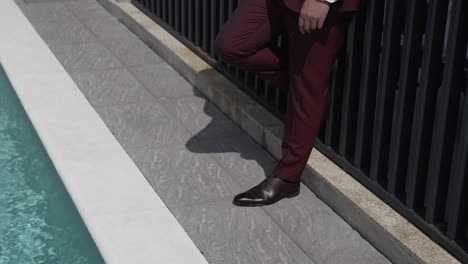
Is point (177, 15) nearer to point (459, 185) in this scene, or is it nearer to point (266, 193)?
point (266, 193)

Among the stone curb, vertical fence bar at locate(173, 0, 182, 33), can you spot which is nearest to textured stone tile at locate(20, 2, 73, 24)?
vertical fence bar at locate(173, 0, 182, 33)

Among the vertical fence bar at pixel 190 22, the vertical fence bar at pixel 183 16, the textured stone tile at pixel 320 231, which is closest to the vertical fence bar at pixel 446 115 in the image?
the textured stone tile at pixel 320 231

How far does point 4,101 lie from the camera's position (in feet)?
19.1

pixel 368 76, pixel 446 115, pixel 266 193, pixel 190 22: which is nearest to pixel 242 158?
pixel 266 193

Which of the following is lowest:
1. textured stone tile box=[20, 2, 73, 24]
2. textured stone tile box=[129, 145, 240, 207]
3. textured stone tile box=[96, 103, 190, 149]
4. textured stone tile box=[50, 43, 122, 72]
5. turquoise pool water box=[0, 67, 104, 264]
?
turquoise pool water box=[0, 67, 104, 264]

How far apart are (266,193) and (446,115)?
3.49 feet

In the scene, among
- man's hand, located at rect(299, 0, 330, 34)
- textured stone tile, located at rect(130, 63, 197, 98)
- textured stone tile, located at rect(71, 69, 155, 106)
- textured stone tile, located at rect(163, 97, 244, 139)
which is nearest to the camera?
man's hand, located at rect(299, 0, 330, 34)

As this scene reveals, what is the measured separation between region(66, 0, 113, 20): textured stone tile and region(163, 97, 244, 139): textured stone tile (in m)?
2.32

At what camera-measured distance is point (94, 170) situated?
4641mm

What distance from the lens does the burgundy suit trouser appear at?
403 centimetres

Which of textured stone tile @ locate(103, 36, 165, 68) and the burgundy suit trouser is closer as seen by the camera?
the burgundy suit trouser

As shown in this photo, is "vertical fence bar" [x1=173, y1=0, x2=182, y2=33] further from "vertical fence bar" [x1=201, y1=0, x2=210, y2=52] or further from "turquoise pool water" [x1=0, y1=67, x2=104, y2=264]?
"turquoise pool water" [x1=0, y1=67, x2=104, y2=264]

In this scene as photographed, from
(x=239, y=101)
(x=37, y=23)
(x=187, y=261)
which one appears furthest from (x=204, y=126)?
(x=37, y=23)

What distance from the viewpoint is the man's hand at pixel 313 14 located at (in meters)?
3.81
